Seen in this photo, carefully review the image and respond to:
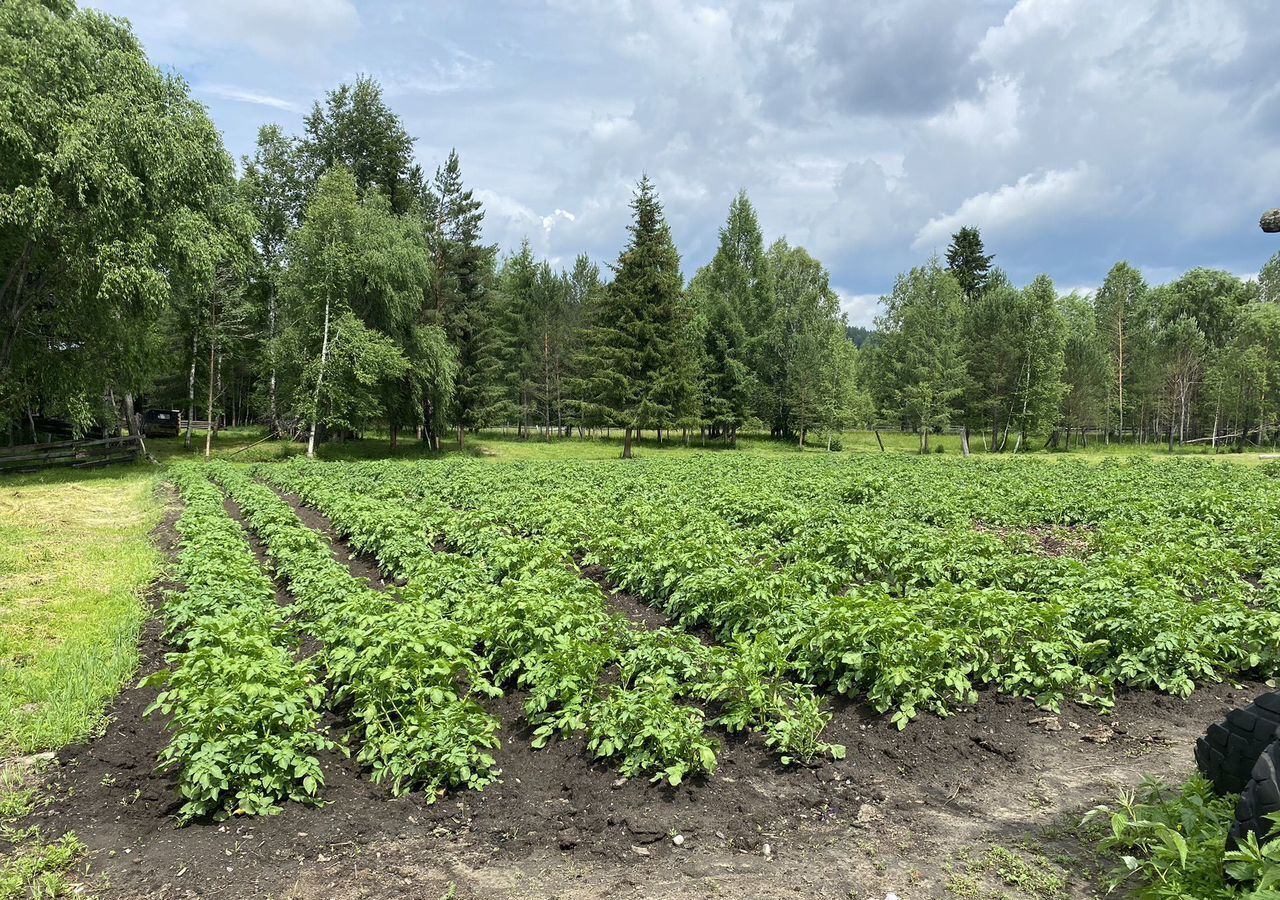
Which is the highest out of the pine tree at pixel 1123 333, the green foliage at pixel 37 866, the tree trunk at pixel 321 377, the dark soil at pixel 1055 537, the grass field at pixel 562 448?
the pine tree at pixel 1123 333

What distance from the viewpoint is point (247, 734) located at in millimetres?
4559

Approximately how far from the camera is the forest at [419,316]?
853 inches

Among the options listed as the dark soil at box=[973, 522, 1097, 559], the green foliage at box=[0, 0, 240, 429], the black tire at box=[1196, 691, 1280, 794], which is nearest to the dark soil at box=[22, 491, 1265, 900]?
the black tire at box=[1196, 691, 1280, 794]

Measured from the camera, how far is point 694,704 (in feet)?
20.4

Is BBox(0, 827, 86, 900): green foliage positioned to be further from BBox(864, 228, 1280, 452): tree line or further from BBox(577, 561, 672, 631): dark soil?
BBox(864, 228, 1280, 452): tree line

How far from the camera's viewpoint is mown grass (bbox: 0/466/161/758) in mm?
6012

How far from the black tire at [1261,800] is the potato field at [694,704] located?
930mm

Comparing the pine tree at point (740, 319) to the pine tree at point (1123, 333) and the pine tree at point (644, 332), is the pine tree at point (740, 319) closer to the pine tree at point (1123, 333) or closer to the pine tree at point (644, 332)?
the pine tree at point (644, 332)

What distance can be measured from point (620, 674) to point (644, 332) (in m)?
32.2

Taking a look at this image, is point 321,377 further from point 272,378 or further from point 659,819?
point 659,819

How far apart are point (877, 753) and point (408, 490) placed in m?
16.0

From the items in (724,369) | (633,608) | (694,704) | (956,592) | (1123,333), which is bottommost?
(694,704)

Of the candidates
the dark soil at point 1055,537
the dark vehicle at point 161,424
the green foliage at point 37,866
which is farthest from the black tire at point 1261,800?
the dark vehicle at point 161,424

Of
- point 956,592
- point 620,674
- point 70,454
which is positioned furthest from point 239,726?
point 70,454
